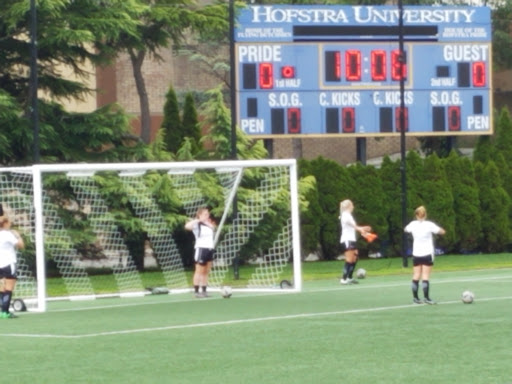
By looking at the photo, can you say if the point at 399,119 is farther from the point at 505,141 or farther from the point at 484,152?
the point at 505,141

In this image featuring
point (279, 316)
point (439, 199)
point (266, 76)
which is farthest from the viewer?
point (439, 199)

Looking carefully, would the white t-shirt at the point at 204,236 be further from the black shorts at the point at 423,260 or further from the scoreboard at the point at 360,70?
the scoreboard at the point at 360,70

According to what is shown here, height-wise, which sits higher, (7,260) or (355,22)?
(355,22)

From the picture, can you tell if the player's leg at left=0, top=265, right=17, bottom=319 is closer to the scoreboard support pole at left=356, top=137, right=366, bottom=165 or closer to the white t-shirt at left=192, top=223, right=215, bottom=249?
the white t-shirt at left=192, top=223, right=215, bottom=249

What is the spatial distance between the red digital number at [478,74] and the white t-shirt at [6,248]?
20754 millimetres

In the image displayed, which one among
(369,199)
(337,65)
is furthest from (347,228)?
(369,199)

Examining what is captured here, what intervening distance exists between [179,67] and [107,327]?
44.4 metres

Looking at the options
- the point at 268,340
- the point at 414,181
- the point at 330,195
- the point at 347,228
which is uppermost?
the point at 414,181

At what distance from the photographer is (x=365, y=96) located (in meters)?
40.9

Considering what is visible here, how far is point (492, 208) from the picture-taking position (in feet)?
152

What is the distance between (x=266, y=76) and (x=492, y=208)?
10020 mm

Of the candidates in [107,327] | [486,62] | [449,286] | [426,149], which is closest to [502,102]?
[426,149]

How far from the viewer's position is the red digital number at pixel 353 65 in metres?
40.7

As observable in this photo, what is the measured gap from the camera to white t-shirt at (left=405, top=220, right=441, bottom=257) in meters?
24.3
